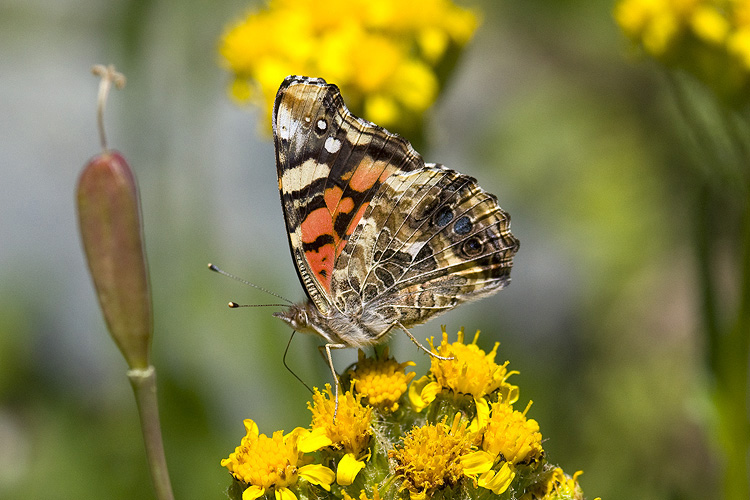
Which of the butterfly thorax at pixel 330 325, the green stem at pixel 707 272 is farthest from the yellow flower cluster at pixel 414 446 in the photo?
the green stem at pixel 707 272

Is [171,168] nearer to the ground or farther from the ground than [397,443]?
farther from the ground

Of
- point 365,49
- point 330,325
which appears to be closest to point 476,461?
point 330,325

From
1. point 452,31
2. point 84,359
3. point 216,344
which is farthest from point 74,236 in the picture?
point 452,31

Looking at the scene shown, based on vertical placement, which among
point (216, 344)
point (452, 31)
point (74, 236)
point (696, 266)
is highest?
point (452, 31)

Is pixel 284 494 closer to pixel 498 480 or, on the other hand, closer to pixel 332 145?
pixel 498 480

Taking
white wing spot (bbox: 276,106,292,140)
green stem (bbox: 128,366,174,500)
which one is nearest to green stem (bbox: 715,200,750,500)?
white wing spot (bbox: 276,106,292,140)

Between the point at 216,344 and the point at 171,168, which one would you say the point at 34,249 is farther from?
the point at 216,344

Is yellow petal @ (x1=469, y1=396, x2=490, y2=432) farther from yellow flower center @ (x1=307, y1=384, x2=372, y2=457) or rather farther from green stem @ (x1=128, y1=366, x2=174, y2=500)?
green stem @ (x1=128, y1=366, x2=174, y2=500)
